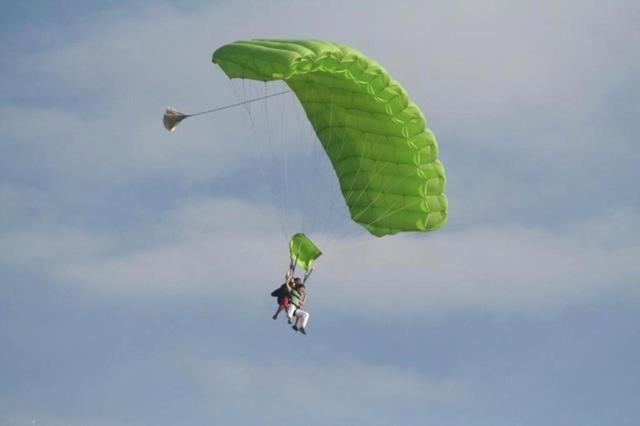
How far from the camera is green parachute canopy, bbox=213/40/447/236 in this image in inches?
1829

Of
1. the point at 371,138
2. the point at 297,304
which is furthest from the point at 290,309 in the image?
the point at 371,138

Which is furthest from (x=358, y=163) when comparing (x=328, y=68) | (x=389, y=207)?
(x=328, y=68)

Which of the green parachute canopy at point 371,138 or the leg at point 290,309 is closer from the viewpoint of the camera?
the green parachute canopy at point 371,138

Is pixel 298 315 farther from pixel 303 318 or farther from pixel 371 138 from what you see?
pixel 371 138

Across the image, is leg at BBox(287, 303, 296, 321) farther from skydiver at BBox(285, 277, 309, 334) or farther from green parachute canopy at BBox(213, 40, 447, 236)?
green parachute canopy at BBox(213, 40, 447, 236)

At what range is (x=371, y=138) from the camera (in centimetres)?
4916

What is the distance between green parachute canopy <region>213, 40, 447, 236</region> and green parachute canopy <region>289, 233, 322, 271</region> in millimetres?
2434

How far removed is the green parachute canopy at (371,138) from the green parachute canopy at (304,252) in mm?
2434

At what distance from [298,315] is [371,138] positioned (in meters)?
4.11

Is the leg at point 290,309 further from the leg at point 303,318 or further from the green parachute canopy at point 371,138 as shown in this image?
the green parachute canopy at point 371,138

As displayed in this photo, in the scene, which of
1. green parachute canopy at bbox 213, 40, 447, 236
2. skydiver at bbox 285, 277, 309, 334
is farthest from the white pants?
green parachute canopy at bbox 213, 40, 447, 236

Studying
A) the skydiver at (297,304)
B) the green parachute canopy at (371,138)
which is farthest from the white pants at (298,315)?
the green parachute canopy at (371,138)

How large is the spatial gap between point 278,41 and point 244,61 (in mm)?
948

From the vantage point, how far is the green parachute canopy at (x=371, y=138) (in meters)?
46.5
